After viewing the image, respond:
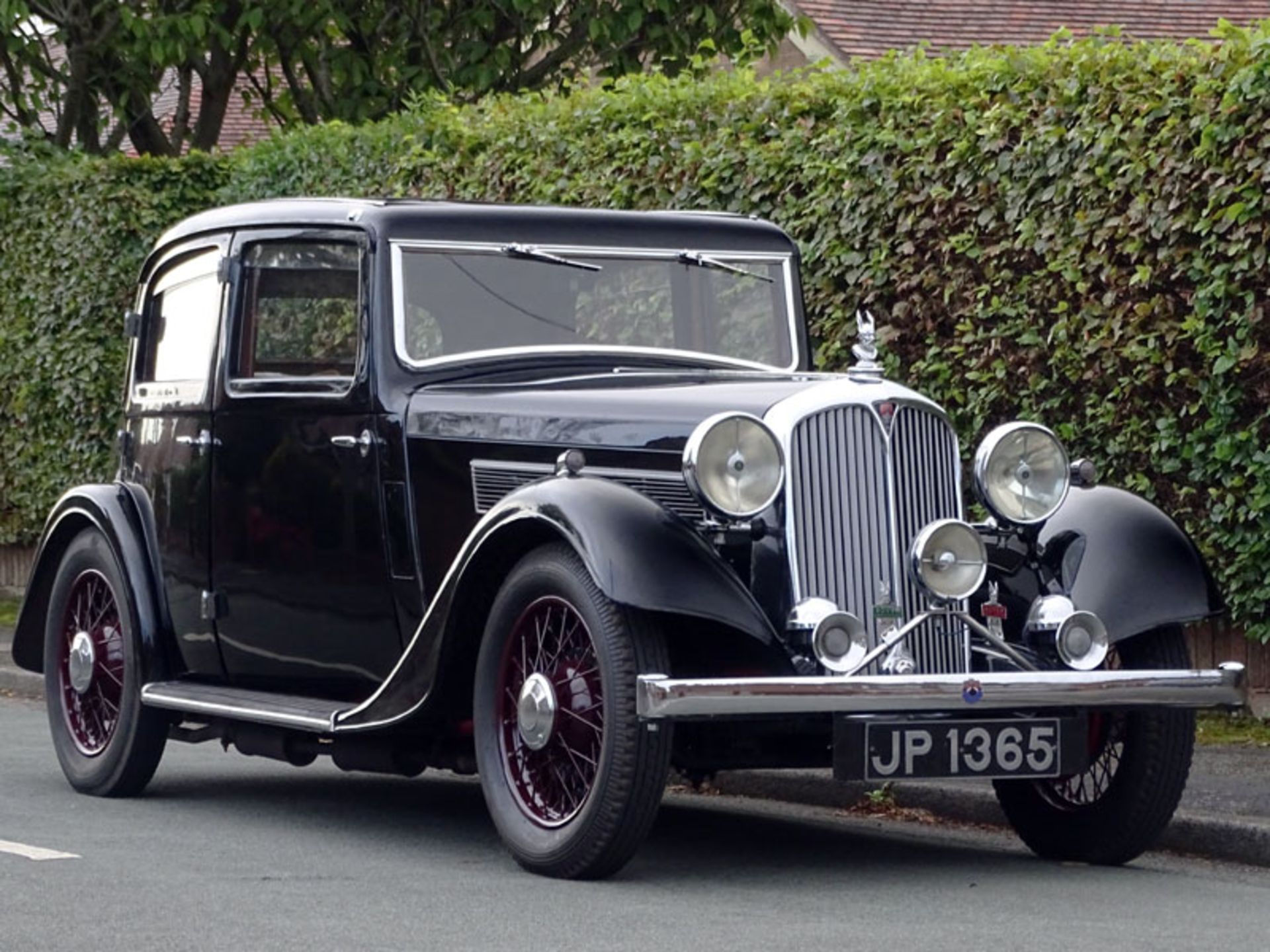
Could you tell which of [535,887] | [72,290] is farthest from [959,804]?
[72,290]

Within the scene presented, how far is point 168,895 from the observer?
21.6ft

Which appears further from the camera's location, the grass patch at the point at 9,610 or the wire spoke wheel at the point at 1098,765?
the grass patch at the point at 9,610

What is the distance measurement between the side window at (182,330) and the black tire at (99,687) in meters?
0.62

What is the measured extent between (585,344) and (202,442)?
145 cm

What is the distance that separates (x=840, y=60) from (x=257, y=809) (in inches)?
652

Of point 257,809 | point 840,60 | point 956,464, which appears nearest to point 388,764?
point 257,809

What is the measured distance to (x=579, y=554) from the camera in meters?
6.81

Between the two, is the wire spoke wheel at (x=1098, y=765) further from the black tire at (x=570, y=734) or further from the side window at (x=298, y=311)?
the side window at (x=298, y=311)

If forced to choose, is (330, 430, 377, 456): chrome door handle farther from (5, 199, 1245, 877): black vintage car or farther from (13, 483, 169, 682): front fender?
(13, 483, 169, 682): front fender

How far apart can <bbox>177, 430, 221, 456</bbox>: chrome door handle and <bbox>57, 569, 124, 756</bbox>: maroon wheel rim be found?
0.62 m

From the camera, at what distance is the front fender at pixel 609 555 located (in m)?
6.66

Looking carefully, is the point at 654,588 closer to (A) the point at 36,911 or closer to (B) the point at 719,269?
(A) the point at 36,911

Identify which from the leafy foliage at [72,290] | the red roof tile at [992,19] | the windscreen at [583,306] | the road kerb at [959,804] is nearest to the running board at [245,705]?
the windscreen at [583,306]

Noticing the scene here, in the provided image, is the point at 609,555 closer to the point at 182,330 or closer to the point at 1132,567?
the point at 1132,567
